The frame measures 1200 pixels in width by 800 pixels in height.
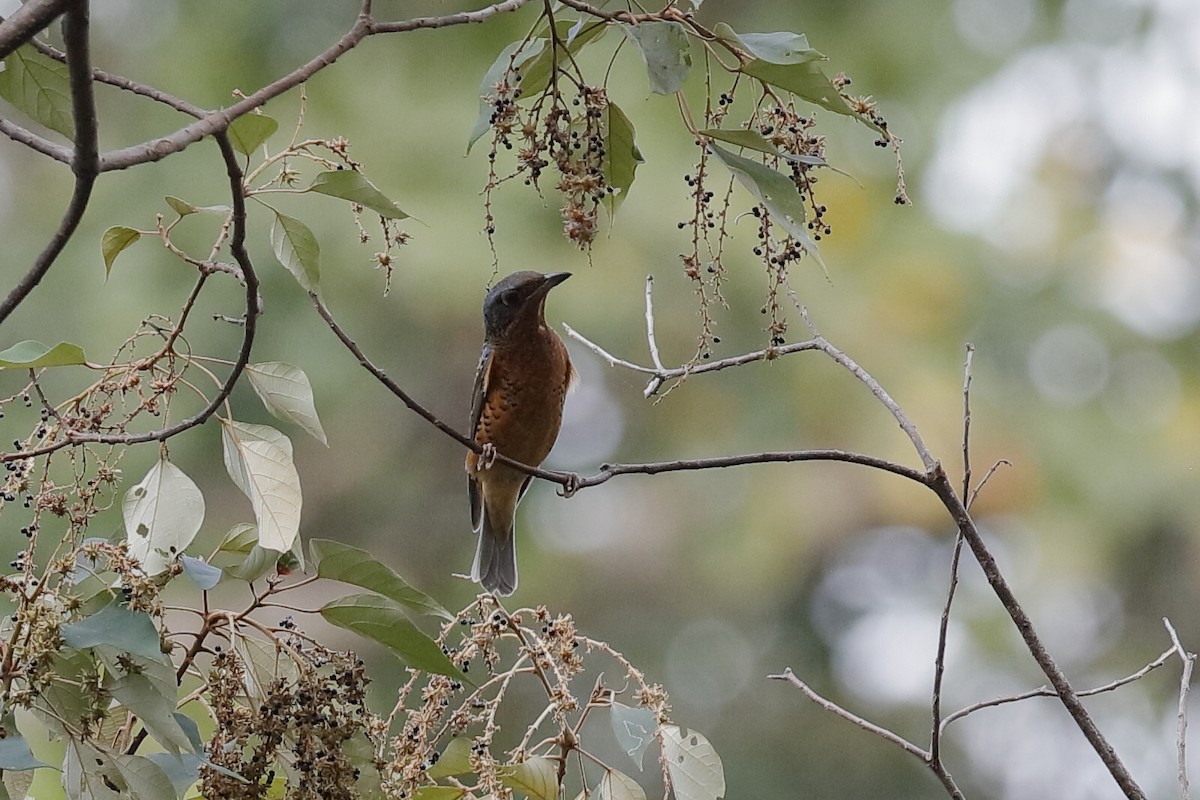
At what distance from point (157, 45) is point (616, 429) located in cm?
312

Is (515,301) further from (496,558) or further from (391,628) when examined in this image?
(391,628)

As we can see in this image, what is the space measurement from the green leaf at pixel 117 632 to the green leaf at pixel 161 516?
0.59 feet

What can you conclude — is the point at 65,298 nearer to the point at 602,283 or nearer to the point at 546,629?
the point at 602,283

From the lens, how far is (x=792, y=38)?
1544mm

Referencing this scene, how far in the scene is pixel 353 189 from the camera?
59.2 inches

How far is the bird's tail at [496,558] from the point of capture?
13.8 feet

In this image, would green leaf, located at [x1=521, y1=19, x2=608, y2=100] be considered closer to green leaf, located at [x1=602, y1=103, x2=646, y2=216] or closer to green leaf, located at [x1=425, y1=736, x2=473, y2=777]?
green leaf, located at [x1=602, y1=103, x2=646, y2=216]

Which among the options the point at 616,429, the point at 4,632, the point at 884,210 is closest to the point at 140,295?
the point at 616,429

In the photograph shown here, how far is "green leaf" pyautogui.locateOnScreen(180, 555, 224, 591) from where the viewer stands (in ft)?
4.71

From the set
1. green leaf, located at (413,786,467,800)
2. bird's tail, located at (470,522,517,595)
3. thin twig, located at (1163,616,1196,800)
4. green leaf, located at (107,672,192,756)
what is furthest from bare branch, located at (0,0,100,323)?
bird's tail, located at (470,522,517,595)

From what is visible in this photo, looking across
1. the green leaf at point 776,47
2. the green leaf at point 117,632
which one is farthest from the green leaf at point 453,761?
the green leaf at point 776,47

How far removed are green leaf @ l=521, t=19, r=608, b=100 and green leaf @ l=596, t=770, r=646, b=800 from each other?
0.92m

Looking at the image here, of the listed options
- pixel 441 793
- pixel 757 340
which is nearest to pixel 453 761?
pixel 441 793

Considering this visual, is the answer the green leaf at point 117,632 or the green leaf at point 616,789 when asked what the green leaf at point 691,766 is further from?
the green leaf at point 117,632
